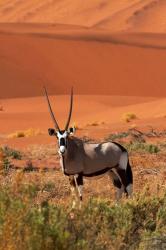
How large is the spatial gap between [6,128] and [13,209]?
1032 inches

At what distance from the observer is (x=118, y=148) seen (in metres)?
9.98

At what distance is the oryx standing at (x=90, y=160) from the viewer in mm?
9477

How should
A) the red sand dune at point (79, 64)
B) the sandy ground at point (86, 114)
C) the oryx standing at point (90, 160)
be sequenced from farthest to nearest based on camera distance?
the red sand dune at point (79, 64), the sandy ground at point (86, 114), the oryx standing at point (90, 160)

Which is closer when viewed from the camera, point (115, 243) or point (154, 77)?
point (115, 243)

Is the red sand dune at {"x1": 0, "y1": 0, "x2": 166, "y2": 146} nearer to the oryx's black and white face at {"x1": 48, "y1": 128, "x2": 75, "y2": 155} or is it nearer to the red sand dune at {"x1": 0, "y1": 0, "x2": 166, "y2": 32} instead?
the oryx's black and white face at {"x1": 48, "y1": 128, "x2": 75, "y2": 155}

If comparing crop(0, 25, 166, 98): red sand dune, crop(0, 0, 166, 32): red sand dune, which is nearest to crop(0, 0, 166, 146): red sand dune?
crop(0, 25, 166, 98): red sand dune

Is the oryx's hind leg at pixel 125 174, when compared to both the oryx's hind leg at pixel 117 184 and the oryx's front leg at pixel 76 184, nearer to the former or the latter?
the oryx's hind leg at pixel 117 184

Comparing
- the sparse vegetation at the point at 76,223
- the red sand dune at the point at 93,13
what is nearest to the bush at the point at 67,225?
the sparse vegetation at the point at 76,223

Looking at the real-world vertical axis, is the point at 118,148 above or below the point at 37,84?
above

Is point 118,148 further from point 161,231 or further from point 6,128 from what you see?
point 6,128

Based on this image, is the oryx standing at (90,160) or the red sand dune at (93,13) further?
the red sand dune at (93,13)

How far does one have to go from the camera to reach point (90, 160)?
9719mm

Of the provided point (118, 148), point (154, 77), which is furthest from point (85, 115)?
point (118, 148)

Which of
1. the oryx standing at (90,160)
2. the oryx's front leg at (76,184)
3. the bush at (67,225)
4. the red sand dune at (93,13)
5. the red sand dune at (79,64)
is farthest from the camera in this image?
the red sand dune at (93,13)
